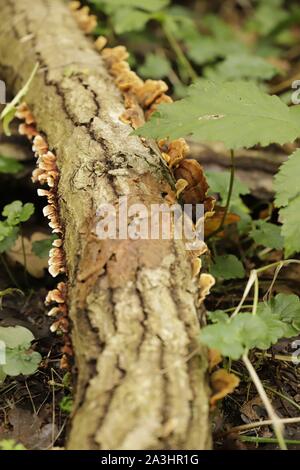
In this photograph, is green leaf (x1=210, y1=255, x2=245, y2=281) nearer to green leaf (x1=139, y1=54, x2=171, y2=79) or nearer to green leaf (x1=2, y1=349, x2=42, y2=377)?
green leaf (x1=2, y1=349, x2=42, y2=377)

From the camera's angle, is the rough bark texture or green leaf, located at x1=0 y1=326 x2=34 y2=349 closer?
the rough bark texture

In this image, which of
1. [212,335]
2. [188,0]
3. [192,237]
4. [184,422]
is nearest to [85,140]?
[192,237]

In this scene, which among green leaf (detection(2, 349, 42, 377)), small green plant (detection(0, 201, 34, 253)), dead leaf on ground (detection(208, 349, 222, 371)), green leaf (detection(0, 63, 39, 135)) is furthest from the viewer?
green leaf (detection(0, 63, 39, 135))

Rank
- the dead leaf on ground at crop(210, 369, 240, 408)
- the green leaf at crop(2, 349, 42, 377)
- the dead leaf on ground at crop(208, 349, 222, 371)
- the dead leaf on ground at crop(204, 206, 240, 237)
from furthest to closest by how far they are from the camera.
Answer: the dead leaf on ground at crop(204, 206, 240, 237) < the green leaf at crop(2, 349, 42, 377) < the dead leaf on ground at crop(208, 349, 222, 371) < the dead leaf on ground at crop(210, 369, 240, 408)

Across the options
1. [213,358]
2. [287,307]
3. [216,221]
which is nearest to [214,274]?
[216,221]

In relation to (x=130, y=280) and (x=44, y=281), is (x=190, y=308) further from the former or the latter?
(x=44, y=281)

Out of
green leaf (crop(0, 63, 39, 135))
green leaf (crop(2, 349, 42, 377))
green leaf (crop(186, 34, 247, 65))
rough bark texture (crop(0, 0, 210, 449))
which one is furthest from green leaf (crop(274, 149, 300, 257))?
green leaf (crop(186, 34, 247, 65))

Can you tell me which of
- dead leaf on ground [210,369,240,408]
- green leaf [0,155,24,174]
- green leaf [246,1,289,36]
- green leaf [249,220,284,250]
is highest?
green leaf [246,1,289,36]
